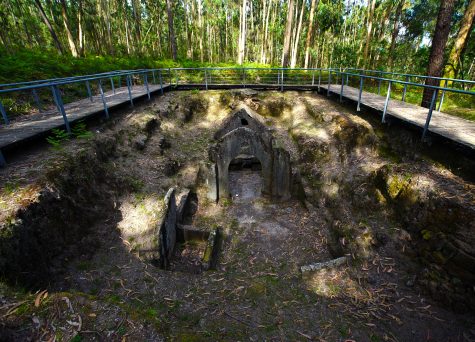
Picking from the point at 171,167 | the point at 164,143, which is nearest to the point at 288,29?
the point at 164,143

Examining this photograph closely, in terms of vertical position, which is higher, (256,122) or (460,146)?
(460,146)

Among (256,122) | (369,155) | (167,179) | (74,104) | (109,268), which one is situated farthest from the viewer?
(256,122)

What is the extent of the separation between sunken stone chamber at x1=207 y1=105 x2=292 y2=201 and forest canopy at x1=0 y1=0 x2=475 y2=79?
7194 millimetres

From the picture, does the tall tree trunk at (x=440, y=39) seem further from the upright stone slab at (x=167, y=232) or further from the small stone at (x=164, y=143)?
the small stone at (x=164, y=143)

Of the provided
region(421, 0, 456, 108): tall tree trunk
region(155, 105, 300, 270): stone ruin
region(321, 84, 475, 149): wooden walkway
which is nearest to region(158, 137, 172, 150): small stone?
region(155, 105, 300, 270): stone ruin

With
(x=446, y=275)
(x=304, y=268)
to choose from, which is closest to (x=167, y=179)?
(x=304, y=268)

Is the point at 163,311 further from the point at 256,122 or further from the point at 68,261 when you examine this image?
the point at 256,122

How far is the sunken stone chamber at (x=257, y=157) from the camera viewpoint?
31.1 ft

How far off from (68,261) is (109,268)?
30.0 inches

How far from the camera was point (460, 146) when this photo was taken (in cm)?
529

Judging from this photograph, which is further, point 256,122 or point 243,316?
point 256,122

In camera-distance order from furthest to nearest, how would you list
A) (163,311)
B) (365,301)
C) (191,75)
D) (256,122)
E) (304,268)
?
(191,75) → (256,122) → (304,268) → (365,301) → (163,311)

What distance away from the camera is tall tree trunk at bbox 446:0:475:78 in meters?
10.9

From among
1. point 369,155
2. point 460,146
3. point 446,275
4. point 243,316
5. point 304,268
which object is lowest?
point 304,268
